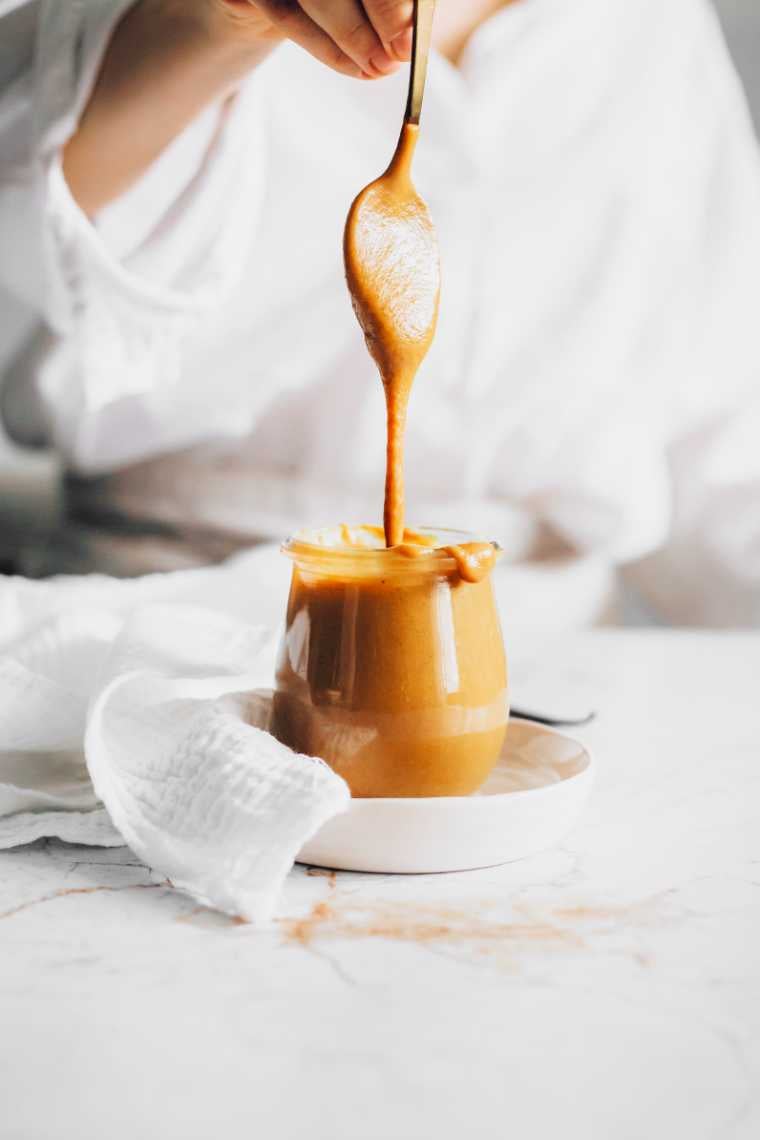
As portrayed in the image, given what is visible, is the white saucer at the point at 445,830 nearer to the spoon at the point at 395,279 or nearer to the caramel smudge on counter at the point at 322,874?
the caramel smudge on counter at the point at 322,874

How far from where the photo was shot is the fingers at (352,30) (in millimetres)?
583

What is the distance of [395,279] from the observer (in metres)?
0.57

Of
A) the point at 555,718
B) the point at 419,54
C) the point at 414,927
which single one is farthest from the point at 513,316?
the point at 414,927

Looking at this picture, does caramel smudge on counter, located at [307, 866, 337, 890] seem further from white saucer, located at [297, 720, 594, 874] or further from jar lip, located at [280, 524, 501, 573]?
jar lip, located at [280, 524, 501, 573]

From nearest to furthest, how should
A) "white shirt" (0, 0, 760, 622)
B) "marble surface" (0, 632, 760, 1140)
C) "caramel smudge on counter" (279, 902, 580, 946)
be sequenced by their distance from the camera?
"marble surface" (0, 632, 760, 1140) → "caramel smudge on counter" (279, 902, 580, 946) → "white shirt" (0, 0, 760, 622)

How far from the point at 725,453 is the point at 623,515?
0.56 ft

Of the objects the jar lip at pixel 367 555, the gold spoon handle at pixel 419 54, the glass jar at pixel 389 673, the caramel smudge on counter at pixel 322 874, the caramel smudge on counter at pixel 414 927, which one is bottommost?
the caramel smudge on counter at pixel 322 874

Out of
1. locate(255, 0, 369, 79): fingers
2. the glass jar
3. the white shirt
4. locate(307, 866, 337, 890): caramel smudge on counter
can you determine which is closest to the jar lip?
the glass jar

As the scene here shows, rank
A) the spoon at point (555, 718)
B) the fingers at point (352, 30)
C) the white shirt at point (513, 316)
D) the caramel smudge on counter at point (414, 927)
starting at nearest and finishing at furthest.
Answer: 1. the caramel smudge on counter at point (414, 927)
2. the fingers at point (352, 30)
3. the spoon at point (555, 718)
4. the white shirt at point (513, 316)

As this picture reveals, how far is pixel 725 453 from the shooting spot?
1290 millimetres

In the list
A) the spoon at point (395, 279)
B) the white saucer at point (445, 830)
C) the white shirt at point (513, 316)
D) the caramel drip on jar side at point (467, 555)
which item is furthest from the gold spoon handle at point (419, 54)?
the white shirt at point (513, 316)

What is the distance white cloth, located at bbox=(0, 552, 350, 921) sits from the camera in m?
0.49

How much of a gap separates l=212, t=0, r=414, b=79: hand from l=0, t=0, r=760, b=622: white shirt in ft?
1.38

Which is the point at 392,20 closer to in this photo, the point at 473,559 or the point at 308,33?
the point at 308,33
